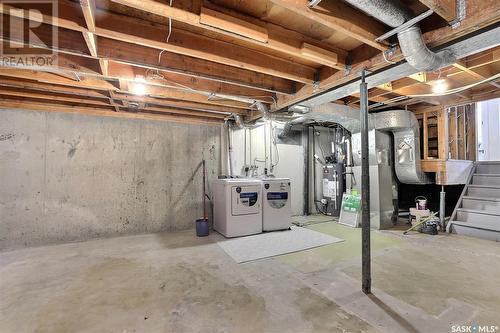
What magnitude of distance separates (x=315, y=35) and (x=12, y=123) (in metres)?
4.46

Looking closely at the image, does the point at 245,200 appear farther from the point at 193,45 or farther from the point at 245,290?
the point at 193,45

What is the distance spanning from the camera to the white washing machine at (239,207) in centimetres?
386

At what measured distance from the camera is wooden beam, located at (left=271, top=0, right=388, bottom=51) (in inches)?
59.3

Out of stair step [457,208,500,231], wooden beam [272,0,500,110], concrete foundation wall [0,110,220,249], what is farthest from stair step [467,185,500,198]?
concrete foundation wall [0,110,220,249]

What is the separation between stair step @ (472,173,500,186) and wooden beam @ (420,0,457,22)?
4376mm

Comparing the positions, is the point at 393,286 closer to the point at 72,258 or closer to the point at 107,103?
the point at 72,258

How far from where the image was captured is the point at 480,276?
7.75 ft

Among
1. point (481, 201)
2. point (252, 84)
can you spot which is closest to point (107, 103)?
point (252, 84)

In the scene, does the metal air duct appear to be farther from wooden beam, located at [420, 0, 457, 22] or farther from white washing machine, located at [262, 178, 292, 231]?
white washing machine, located at [262, 178, 292, 231]

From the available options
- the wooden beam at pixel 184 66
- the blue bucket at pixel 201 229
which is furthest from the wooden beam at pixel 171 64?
the blue bucket at pixel 201 229

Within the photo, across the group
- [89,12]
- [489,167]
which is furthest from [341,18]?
[489,167]

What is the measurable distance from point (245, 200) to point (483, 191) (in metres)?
4.41

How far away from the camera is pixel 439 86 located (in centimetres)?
331

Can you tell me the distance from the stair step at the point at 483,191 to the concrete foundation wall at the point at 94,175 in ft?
16.4
